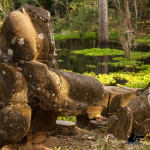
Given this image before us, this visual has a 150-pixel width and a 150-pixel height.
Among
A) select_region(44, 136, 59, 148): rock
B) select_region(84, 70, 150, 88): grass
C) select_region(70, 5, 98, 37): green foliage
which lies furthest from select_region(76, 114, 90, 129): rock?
select_region(70, 5, 98, 37): green foliage

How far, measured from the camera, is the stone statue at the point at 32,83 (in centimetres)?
329

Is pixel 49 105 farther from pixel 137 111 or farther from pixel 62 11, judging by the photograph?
pixel 62 11

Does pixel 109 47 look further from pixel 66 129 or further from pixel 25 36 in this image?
pixel 25 36

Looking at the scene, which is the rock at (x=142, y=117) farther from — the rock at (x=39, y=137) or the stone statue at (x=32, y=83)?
the rock at (x=39, y=137)

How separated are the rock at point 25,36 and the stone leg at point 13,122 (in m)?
0.57

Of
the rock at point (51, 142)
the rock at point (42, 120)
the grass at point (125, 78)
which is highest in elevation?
the rock at point (42, 120)

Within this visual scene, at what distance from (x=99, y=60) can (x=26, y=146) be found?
43.8ft

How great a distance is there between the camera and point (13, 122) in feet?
10.6

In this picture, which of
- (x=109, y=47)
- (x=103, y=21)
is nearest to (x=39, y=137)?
(x=109, y=47)

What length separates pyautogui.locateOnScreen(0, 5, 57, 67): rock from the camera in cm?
338

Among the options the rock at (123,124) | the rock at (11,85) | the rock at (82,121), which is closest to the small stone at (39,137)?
the rock at (11,85)

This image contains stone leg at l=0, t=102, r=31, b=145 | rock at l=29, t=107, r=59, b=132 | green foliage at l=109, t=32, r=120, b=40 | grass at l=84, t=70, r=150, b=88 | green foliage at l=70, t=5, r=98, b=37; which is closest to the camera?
stone leg at l=0, t=102, r=31, b=145

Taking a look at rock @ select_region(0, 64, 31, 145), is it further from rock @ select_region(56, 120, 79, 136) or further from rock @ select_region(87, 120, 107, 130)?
rock @ select_region(87, 120, 107, 130)

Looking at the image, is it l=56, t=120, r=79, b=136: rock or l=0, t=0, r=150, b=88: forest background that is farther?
l=0, t=0, r=150, b=88: forest background
